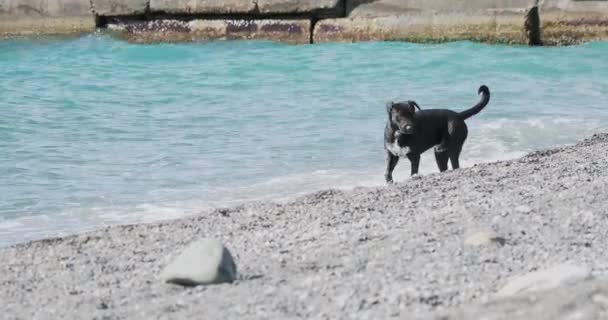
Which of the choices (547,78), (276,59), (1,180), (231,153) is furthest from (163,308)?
(276,59)

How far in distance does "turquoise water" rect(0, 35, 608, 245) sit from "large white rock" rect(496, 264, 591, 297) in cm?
330

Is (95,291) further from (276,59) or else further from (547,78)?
(276,59)

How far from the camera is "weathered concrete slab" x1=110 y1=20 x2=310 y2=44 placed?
18.1 metres

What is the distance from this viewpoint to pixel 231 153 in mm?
9352

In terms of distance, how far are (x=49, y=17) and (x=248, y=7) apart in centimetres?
354

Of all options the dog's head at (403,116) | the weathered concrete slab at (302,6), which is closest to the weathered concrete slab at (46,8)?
the weathered concrete slab at (302,6)

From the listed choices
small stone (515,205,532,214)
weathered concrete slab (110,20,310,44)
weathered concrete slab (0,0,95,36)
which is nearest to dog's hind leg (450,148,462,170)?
small stone (515,205,532,214)

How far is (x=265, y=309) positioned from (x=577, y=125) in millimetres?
6793

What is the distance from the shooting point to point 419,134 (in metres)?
7.24

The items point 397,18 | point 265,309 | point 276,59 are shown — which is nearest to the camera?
point 265,309

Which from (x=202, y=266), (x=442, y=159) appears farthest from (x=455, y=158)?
(x=202, y=266)

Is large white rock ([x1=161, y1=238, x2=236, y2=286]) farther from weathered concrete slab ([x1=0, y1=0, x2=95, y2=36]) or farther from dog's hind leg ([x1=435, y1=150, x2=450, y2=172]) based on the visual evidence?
weathered concrete slab ([x1=0, y1=0, x2=95, y2=36])

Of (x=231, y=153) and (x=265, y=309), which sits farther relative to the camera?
(x=231, y=153)

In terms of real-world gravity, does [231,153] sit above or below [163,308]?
below
